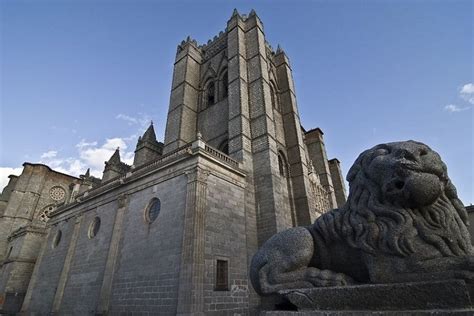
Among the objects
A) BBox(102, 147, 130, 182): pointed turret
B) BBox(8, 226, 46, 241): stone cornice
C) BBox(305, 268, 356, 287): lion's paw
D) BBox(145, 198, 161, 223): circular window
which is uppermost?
BBox(102, 147, 130, 182): pointed turret

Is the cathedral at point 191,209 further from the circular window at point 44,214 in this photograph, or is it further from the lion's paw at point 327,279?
the lion's paw at point 327,279

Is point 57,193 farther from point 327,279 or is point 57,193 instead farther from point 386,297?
point 386,297

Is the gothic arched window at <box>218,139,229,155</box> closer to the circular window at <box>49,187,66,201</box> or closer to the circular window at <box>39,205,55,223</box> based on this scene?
the circular window at <box>39,205,55,223</box>

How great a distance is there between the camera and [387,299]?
1947 millimetres

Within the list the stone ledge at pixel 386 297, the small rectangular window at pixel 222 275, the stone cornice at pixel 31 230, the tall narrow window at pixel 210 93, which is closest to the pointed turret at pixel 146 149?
the tall narrow window at pixel 210 93

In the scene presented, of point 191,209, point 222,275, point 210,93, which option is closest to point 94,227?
point 191,209

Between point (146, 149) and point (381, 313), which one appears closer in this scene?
point (381, 313)

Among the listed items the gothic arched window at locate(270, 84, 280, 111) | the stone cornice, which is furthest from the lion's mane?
the stone cornice

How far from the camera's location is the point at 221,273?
916 centimetres

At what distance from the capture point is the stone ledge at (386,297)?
5.79 ft

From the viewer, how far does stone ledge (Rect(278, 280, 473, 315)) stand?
1.76 meters

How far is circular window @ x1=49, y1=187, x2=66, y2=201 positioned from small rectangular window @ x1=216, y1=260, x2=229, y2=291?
2556cm

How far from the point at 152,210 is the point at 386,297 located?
10.2 m

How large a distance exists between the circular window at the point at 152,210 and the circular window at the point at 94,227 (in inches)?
168
